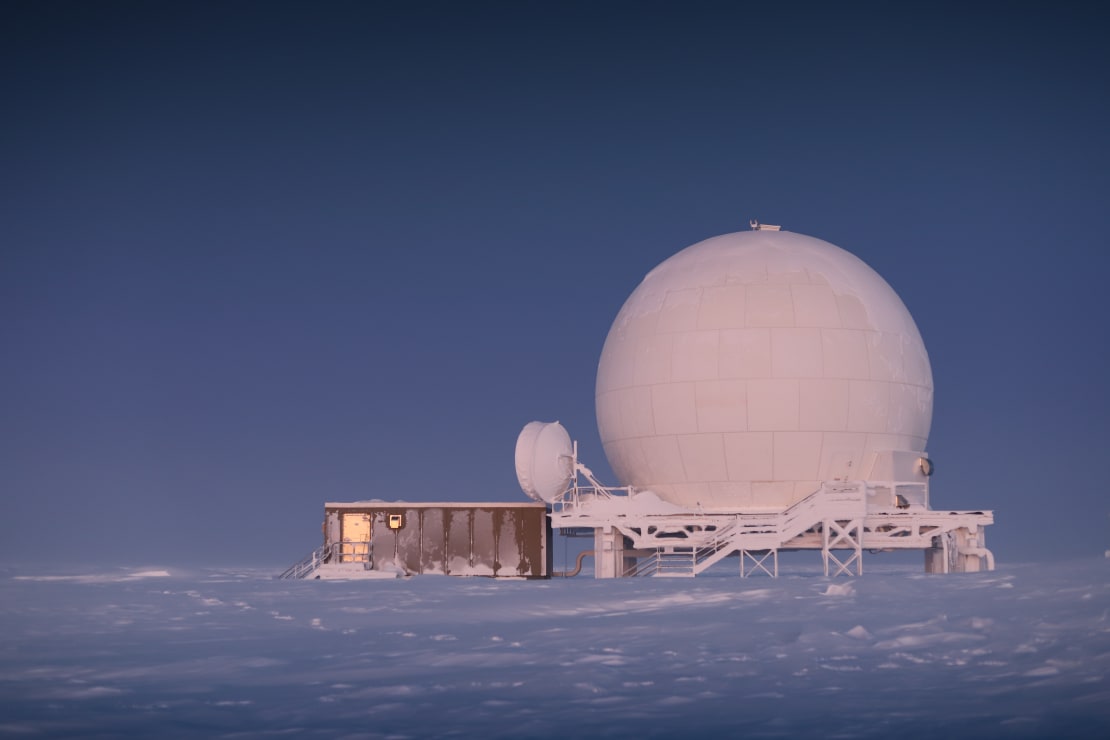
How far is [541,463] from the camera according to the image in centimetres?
4628

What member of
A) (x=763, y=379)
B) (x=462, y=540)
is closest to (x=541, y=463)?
(x=462, y=540)

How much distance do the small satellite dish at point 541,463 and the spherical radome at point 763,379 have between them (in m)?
2.43

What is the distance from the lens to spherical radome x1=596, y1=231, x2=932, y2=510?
4269 cm

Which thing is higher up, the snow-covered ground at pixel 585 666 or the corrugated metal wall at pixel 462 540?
the corrugated metal wall at pixel 462 540

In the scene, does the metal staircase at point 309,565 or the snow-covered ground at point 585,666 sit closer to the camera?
the snow-covered ground at point 585,666

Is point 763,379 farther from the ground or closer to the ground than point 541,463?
farther from the ground

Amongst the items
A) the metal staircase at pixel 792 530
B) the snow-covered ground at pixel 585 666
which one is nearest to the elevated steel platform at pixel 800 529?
the metal staircase at pixel 792 530

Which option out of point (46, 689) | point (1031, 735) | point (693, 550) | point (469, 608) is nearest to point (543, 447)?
point (693, 550)

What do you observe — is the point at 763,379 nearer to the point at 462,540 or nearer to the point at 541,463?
the point at 541,463

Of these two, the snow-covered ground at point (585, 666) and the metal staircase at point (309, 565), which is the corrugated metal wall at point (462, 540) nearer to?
the metal staircase at point (309, 565)

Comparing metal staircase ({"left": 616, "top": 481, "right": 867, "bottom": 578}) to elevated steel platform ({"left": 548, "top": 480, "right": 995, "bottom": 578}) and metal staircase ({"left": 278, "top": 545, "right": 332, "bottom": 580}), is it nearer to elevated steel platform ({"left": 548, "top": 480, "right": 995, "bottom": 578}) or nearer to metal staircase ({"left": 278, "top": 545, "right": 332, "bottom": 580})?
elevated steel platform ({"left": 548, "top": 480, "right": 995, "bottom": 578})

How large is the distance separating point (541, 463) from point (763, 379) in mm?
9102

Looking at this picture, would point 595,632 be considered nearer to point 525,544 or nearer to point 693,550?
point 693,550

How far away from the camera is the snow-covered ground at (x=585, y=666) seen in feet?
44.9
